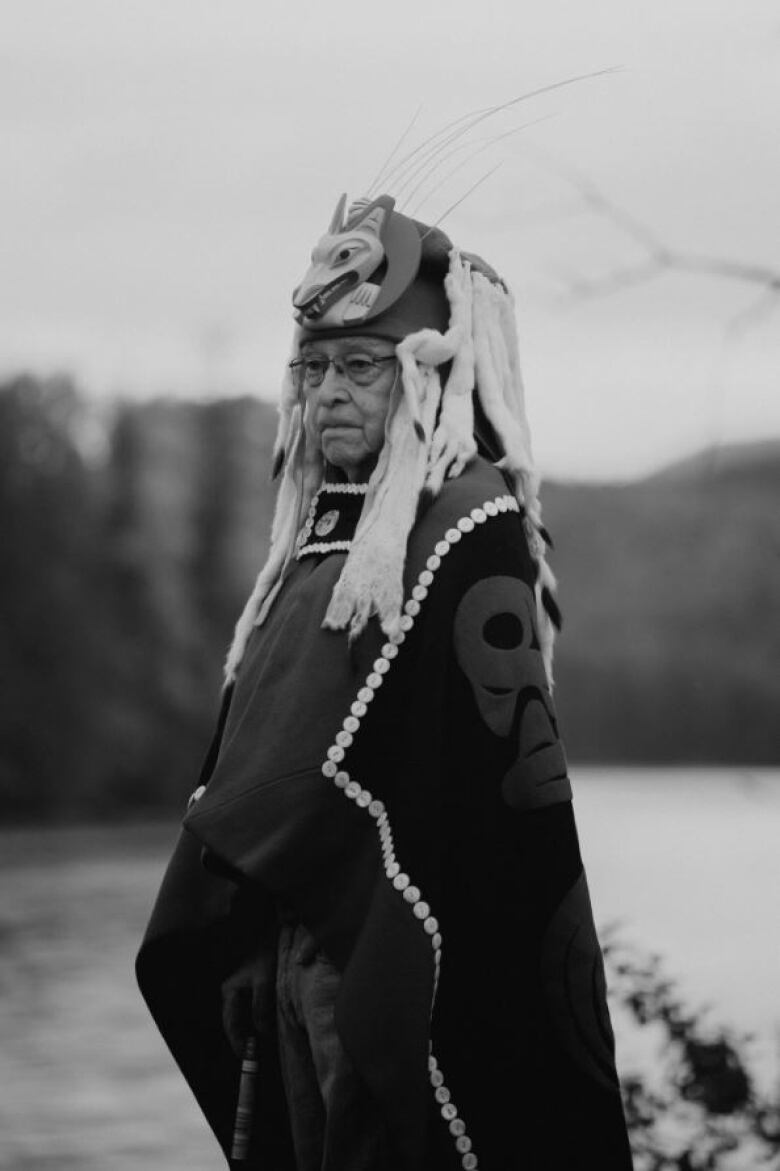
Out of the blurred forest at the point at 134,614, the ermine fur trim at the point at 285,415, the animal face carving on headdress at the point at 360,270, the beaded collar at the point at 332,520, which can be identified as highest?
the animal face carving on headdress at the point at 360,270

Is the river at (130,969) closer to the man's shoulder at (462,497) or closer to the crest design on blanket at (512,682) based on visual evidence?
the crest design on blanket at (512,682)

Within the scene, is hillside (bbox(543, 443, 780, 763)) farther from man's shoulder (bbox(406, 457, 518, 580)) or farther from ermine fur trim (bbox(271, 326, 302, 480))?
ermine fur trim (bbox(271, 326, 302, 480))

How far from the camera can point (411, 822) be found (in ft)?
10.9

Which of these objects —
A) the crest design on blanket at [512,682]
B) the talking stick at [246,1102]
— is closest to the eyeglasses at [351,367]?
the crest design on blanket at [512,682]

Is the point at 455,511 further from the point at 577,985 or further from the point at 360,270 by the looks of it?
the point at 577,985

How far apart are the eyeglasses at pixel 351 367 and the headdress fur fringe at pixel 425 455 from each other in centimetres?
6

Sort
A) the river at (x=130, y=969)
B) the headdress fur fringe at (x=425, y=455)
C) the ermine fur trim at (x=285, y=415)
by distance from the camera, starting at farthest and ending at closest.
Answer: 1. the river at (x=130, y=969)
2. the ermine fur trim at (x=285, y=415)
3. the headdress fur fringe at (x=425, y=455)

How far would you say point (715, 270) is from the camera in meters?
3.70

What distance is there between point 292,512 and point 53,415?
30.8m

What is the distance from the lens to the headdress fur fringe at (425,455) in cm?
341

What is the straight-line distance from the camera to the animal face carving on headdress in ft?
11.7

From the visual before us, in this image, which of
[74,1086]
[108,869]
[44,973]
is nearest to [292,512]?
[74,1086]

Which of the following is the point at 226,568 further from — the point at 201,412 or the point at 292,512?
the point at 292,512

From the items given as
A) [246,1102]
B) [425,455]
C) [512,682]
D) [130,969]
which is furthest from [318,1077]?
[130,969]
